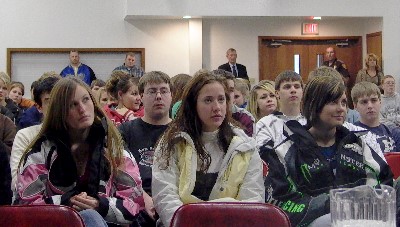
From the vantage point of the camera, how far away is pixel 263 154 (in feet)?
11.1

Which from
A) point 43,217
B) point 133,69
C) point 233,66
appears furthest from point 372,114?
point 233,66

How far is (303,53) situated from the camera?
12562 mm

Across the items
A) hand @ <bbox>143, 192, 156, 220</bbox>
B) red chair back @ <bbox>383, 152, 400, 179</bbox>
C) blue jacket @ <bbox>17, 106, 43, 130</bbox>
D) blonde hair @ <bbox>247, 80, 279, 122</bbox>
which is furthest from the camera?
blonde hair @ <bbox>247, 80, 279, 122</bbox>

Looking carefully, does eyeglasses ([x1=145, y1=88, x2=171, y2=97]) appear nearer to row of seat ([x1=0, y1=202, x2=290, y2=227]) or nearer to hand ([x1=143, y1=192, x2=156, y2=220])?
hand ([x1=143, y1=192, x2=156, y2=220])

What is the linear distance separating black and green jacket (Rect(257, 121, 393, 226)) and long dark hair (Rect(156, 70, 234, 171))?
0.90 ft

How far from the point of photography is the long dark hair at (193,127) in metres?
3.21

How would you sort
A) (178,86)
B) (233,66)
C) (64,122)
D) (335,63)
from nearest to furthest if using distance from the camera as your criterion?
(64,122) → (178,86) → (233,66) → (335,63)

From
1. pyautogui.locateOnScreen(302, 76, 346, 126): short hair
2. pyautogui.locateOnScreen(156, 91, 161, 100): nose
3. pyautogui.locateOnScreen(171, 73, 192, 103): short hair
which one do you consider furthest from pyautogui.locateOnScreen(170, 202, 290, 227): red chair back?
pyautogui.locateOnScreen(171, 73, 192, 103): short hair

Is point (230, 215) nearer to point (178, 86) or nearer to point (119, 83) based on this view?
point (178, 86)

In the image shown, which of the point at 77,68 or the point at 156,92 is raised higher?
the point at 77,68

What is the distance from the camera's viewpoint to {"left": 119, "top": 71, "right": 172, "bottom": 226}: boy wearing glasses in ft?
12.4

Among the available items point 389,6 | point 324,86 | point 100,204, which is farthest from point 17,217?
point 389,6

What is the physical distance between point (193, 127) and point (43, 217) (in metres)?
1.10

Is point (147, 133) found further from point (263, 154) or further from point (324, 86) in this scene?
point (324, 86)
